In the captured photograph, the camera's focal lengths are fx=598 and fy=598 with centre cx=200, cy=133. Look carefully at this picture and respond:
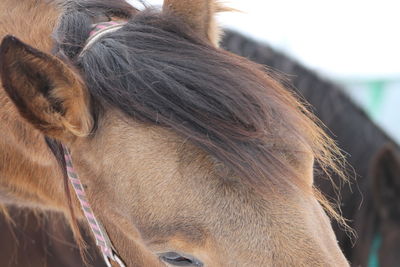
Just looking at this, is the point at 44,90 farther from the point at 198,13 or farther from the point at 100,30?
the point at 198,13

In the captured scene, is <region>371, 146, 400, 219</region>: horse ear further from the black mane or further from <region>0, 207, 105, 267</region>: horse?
<region>0, 207, 105, 267</region>: horse

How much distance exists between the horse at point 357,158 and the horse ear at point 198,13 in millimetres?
814

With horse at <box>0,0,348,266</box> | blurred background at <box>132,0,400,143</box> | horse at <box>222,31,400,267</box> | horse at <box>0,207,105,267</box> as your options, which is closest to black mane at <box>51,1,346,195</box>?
horse at <box>0,0,348,266</box>

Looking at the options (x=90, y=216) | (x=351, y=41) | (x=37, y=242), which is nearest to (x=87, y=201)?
(x=90, y=216)

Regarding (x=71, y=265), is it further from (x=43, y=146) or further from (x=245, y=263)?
(x=245, y=263)

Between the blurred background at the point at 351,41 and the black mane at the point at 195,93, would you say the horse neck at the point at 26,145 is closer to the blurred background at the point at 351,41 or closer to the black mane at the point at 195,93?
the black mane at the point at 195,93

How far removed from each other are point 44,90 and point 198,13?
1.44 ft

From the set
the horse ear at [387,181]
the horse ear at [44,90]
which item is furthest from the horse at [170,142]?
the horse ear at [387,181]

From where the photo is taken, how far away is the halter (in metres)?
1.39

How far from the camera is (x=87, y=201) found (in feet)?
4.58

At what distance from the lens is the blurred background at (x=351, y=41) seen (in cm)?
540

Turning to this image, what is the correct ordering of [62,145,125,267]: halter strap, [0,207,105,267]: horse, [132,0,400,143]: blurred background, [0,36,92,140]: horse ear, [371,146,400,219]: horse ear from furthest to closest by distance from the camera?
[132,0,400,143]: blurred background
[371,146,400,219]: horse ear
[0,207,105,267]: horse
[62,145,125,267]: halter strap
[0,36,92,140]: horse ear

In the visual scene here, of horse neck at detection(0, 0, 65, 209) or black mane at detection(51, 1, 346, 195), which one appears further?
horse neck at detection(0, 0, 65, 209)

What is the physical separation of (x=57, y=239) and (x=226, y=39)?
1.31 metres
